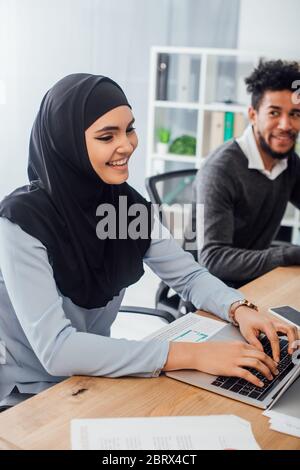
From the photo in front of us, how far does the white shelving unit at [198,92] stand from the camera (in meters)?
3.84

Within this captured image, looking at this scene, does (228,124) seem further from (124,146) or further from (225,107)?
(124,146)

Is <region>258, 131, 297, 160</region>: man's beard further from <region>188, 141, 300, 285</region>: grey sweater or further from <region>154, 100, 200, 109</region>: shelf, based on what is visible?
<region>154, 100, 200, 109</region>: shelf

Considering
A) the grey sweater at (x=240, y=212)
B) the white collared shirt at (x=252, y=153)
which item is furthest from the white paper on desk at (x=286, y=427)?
the white collared shirt at (x=252, y=153)

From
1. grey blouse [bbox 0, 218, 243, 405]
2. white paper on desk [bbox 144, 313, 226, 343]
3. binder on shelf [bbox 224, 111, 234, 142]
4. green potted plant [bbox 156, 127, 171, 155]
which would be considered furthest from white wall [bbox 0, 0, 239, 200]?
white paper on desk [bbox 144, 313, 226, 343]

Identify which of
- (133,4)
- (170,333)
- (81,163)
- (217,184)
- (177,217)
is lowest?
(177,217)

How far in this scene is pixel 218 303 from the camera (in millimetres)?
1528

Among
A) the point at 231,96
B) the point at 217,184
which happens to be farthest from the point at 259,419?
the point at 231,96

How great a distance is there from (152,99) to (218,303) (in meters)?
2.70

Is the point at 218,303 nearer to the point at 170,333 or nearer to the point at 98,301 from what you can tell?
the point at 170,333

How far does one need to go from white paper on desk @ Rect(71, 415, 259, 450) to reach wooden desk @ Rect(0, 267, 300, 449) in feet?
0.07

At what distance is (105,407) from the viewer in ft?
3.55

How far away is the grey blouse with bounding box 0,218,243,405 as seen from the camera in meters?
1.19

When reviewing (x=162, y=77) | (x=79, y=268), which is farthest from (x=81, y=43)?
(x=79, y=268)

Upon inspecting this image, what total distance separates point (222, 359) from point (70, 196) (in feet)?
1.75
